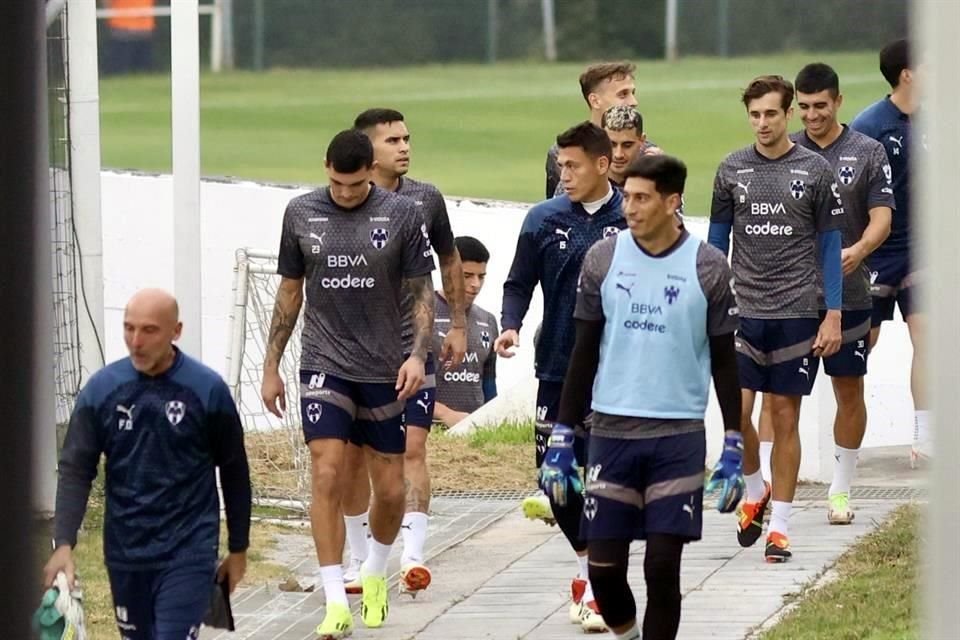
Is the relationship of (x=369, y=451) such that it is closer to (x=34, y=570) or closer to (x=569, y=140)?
(x=569, y=140)

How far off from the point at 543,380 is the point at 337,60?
1772 inches

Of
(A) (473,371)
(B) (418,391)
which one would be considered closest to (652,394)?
(B) (418,391)

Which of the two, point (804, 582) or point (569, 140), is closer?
point (569, 140)

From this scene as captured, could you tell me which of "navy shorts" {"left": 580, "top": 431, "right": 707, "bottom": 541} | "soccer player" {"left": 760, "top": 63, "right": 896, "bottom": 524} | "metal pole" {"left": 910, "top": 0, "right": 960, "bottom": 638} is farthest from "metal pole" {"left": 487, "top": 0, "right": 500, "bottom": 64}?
"metal pole" {"left": 910, "top": 0, "right": 960, "bottom": 638}

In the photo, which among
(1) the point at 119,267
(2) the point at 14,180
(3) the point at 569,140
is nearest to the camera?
(2) the point at 14,180

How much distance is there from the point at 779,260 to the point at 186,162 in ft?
9.54

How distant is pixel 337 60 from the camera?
5209 centimetres

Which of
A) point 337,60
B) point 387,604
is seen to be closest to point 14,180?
point 387,604

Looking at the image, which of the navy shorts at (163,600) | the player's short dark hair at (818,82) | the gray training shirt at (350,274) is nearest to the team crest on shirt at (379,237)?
the gray training shirt at (350,274)

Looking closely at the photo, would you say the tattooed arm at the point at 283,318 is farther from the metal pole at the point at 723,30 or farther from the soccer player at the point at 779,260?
the metal pole at the point at 723,30

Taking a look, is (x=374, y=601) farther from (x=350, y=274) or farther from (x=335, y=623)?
(x=350, y=274)

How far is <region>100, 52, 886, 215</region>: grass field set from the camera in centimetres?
3781

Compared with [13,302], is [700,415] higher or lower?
lower

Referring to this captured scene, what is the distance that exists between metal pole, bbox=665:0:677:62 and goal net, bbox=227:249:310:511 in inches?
1483
